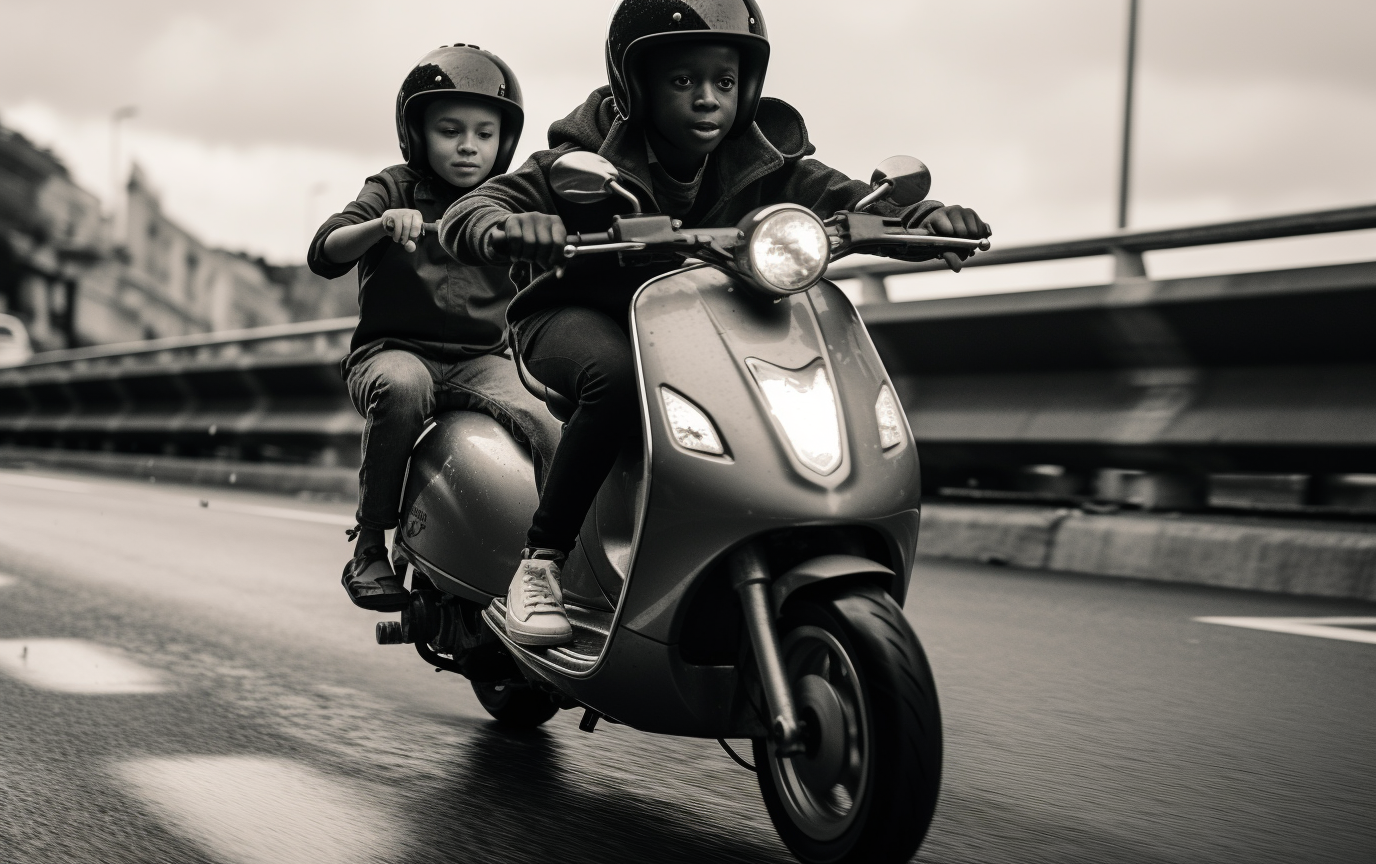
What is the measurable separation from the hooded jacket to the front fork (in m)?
0.77

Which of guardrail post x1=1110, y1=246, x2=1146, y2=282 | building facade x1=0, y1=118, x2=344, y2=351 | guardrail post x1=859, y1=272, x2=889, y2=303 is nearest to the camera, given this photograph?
guardrail post x1=1110, y1=246, x2=1146, y2=282

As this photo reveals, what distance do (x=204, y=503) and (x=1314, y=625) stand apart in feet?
28.3

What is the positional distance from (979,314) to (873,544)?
Result: 5311mm

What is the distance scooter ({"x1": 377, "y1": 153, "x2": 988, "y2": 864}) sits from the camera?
280 centimetres

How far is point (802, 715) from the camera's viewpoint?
293 cm

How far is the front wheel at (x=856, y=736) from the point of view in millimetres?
2717

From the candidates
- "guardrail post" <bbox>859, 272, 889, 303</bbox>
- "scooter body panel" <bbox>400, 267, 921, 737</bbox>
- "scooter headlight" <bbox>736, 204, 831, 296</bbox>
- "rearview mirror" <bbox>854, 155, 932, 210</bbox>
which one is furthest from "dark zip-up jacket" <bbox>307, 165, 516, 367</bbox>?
"guardrail post" <bbox>859, 272, 889, 303</bbox>

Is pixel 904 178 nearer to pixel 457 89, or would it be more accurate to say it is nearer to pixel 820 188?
pixel 820 188

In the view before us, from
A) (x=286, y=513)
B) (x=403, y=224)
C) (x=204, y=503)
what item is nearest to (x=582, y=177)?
(x=403, y=224)

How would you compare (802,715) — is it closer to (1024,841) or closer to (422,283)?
(1024,841)

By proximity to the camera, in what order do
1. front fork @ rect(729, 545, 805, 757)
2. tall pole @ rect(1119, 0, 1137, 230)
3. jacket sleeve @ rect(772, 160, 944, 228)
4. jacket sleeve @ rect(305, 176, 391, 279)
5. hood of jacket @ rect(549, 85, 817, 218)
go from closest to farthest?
front fork @ rect(729, 545, 805, 757) < hood of jacket @ rect(549, 85, 817, 218) < jacket sleeve @ rect(772, 160, 944, 228) < jacket sleeve @ rect(305, 176, 391, 279) < tall pole @ rect(1119, 0, 1137, 230)

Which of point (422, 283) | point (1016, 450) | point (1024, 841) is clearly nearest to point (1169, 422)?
point (1016, 450)

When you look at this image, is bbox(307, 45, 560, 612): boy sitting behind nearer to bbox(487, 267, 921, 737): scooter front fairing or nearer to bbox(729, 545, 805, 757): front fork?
bbox(487, 267, 921, 737): scooter front fairing

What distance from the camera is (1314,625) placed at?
19.3 feet
